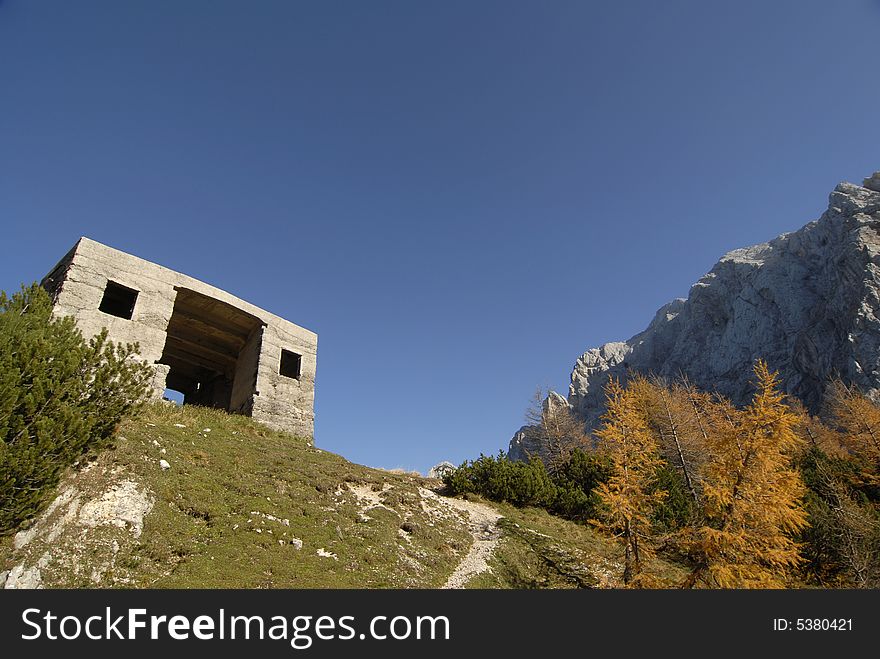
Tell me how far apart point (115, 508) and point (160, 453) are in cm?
298

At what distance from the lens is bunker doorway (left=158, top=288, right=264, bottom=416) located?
21688mm

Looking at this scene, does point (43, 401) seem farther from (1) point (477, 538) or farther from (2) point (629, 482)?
(2) point (629, 482)

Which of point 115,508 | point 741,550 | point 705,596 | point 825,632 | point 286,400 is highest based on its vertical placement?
point 286,400

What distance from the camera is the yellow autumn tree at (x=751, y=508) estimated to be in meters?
9.92

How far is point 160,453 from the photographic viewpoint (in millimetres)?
12734

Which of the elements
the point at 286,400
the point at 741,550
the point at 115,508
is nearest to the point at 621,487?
the point at 741,550

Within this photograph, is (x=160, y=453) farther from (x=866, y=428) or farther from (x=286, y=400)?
(x=866, y=428)

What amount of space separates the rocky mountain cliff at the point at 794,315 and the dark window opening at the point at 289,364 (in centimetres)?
3083

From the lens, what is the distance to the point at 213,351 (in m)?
25.6

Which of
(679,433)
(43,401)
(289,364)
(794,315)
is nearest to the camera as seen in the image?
(43,401)

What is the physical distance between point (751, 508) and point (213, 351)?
25710 millimetres

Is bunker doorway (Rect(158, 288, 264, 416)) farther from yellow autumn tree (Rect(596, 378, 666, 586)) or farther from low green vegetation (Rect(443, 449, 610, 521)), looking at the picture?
yellow autumn tree (Rect(596, 378, 666, 586))

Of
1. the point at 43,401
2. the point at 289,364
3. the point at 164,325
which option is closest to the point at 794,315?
the point at 289,364

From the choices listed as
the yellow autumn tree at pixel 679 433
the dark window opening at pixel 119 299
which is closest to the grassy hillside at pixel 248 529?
the dark window opening at pixel 119 299
